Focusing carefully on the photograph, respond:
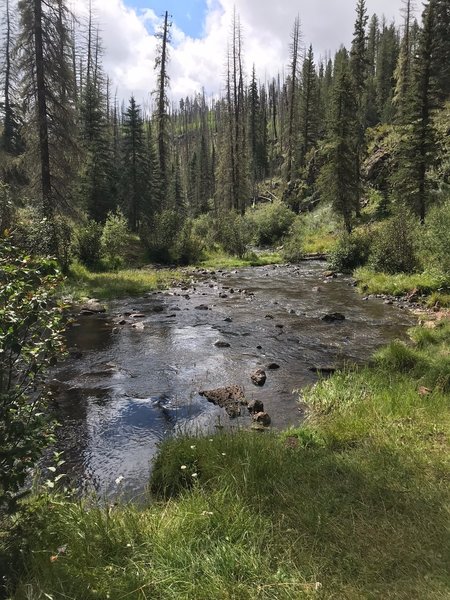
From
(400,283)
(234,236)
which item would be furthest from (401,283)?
(234,236)

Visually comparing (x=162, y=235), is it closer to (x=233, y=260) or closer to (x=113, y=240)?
(x=233, y=260)

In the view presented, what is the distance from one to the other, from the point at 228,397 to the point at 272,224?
32.5 m

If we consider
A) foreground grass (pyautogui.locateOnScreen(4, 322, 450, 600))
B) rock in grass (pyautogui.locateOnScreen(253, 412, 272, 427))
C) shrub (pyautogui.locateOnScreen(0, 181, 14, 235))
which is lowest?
rock in grass (pyautogui.locateOnScreen(253, 412, 272, 427))

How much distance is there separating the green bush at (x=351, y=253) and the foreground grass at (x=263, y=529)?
2012 cm

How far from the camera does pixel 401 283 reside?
18031 mm

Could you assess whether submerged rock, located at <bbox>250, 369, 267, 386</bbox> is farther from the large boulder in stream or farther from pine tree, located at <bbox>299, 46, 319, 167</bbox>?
pine tree, located at <bbox>299, 46, 319, 167</bbox>

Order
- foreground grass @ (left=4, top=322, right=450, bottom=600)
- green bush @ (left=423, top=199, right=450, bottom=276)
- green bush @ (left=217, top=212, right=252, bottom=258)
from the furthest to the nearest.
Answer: green bush @ (left=217, top=212, right=252, bottom=258) < green bush @ (left=423, top=199, right=450, bottom=276) < foreground grass @ (left=4, top=322, right=450, bottom=600)

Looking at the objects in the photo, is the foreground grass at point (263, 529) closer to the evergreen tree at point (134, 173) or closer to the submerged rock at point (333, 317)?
the submerged rock at point (333, 317)

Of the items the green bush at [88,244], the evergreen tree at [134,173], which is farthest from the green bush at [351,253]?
the evergreen tree at [134,173]

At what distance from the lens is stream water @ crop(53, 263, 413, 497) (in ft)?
20.9

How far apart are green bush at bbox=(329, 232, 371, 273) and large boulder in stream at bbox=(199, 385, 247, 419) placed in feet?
58.2

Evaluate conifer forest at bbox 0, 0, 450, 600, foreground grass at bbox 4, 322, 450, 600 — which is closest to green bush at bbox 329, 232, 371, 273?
conifer forest at bbox 0, 0, 450, 600

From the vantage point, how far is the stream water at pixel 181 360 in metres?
6.37

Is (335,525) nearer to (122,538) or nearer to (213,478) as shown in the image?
(213,478)
